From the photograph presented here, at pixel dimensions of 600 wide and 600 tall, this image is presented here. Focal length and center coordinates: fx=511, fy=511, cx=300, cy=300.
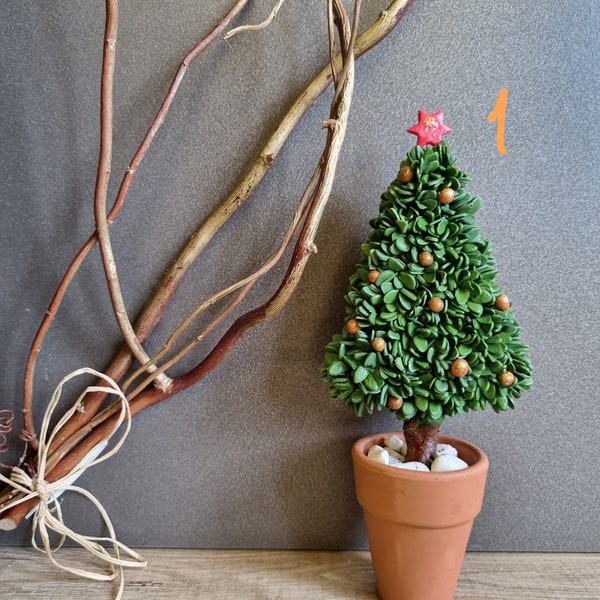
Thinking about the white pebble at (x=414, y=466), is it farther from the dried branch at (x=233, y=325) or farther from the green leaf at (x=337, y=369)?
the dried branch at (x=233, y=325)

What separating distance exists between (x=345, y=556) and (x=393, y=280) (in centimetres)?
42

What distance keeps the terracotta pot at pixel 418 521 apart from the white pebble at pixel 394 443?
0.07 meters

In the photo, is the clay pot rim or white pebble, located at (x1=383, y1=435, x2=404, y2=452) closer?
the clay pot rim

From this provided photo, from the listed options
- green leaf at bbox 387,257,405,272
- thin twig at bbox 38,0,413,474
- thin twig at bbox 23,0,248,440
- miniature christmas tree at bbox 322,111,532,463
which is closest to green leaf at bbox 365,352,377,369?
miniature christmas tree at bbox 322,111,532,463

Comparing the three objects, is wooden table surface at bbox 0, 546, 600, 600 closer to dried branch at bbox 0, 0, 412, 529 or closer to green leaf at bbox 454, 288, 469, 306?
dried branch at bbox 0, 0, 412, 529

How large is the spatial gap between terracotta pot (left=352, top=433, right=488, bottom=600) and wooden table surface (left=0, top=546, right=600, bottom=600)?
0.20ft

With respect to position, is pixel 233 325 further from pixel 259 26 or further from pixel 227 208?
pixel 259 26

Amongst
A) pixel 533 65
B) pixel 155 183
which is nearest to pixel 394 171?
pixel 533 65

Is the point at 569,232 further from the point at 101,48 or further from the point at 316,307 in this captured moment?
the point at 101,48

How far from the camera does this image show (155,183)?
75cm

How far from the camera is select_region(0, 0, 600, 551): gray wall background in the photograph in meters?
0.73

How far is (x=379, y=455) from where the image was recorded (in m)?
0.64

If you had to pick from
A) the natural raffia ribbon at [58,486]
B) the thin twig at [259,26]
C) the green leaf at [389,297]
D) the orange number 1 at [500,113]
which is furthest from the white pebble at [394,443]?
the thin twig at [259,26]

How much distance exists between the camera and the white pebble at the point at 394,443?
27.4 inches
